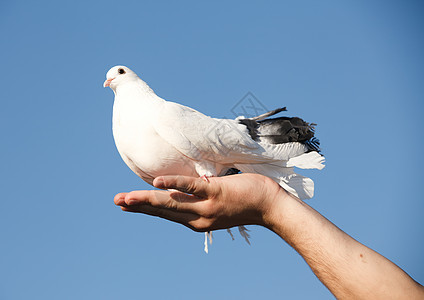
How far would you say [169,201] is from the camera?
133 inches

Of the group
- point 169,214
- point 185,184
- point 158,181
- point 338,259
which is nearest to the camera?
point 338,259

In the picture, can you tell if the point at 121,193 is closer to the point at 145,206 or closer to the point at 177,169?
the point at 145,206

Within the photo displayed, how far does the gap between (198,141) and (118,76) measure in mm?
1284

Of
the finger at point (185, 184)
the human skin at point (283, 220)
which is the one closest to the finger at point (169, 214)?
the human skin at point (283, 220)

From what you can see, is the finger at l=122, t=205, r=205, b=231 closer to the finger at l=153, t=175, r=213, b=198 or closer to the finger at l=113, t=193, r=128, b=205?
the finger at l=113, t=193, r=128, b=205

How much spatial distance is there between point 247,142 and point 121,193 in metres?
1.51

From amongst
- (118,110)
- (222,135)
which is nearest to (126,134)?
(118,110)

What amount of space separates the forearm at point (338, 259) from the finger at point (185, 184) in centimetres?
68

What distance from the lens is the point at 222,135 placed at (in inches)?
157

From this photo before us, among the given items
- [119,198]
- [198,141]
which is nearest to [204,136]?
[198,141]

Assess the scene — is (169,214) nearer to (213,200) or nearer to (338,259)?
(213,200)

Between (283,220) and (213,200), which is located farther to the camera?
(213,200)

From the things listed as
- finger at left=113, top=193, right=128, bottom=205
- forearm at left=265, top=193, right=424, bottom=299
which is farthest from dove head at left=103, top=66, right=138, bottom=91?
forearm at left=265, top=193, right=424, bottom=299

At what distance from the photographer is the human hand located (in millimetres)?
3326
